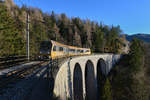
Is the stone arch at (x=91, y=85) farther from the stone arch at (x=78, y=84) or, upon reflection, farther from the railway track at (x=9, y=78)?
the railway track at (x=9, y=78)

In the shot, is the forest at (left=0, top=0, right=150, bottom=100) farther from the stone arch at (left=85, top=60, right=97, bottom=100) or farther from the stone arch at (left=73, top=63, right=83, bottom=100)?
the stone arch at (left=73, top=63, right=83, bottom=100)

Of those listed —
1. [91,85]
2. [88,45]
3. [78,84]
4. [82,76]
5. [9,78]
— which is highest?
[88,45]

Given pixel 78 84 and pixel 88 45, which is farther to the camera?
pixel 88 45

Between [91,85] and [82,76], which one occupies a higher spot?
[82,76]

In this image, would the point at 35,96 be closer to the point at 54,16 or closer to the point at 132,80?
the point at 132,80

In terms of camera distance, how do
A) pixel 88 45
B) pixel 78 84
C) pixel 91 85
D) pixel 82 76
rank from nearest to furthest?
pixel 82 76, pixel 78 84, pixel 91 85, pixel 88 45

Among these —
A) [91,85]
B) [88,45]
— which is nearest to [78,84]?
[91,85]

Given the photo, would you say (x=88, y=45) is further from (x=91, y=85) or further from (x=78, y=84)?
(x=78, y=84)

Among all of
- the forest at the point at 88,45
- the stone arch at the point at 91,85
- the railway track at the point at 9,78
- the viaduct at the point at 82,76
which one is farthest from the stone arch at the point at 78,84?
the railway track at the point at 9,78

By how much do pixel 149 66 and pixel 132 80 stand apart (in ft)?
66.8

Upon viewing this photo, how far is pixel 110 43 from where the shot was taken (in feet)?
229

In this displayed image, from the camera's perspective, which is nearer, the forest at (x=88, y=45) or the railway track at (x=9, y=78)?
the railway track at (x=9, y=78)

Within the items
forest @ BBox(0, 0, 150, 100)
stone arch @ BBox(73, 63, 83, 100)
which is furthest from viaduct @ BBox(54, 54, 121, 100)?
forest @ BBox(0, 0, 150, 100)

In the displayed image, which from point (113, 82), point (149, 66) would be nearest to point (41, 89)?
point (113, 82)
